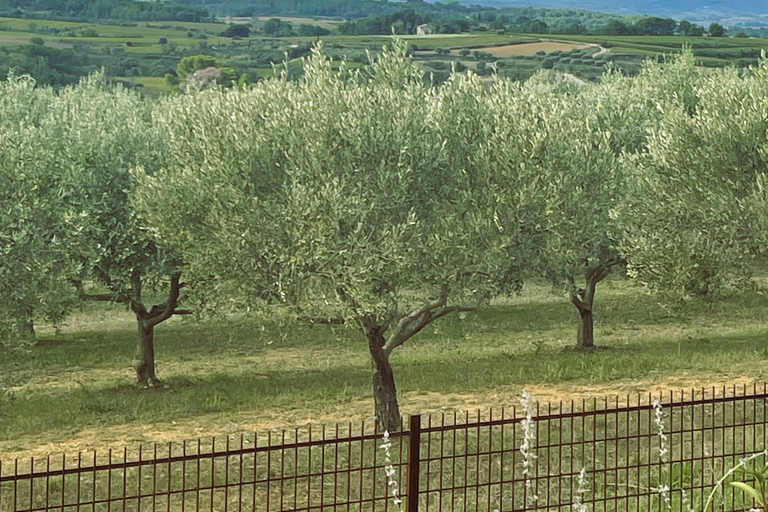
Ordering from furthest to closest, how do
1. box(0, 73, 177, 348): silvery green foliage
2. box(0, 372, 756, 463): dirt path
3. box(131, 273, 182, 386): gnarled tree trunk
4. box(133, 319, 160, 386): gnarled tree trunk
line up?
box(133, 319, 160, 386): gnarled tree trunk
box(131, 273, 182, 386): gnarled tree trunk
box(0, 73, 177, 348): silvery green foliage
box(0, 372, 756, 463): dirt path

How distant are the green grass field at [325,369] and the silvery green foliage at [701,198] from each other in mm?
3411

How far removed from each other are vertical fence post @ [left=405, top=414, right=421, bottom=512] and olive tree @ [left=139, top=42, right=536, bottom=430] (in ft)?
50.6

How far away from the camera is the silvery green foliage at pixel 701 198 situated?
33.4m

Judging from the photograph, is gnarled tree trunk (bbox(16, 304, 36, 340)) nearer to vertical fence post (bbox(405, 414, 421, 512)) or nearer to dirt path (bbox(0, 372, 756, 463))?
dirt path (bbox(0, 372, 756, 463))

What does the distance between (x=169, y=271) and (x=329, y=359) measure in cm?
892

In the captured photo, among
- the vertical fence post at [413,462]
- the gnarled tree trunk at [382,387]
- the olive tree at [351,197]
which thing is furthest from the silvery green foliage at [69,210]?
the vertical fence post at [413,462]

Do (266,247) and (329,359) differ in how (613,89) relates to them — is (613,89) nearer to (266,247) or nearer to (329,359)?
(329,359)

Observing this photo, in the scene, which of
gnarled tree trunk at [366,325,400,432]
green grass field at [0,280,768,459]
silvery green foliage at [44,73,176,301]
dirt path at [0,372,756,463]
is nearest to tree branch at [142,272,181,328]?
silvery green foliage at [44,73,176,301]

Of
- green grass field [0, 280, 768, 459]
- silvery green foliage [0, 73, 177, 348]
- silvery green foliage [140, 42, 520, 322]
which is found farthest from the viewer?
green grass field [0, 280, 768, 459]

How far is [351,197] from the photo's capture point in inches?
1079

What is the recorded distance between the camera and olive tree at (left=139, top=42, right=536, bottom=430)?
2784cm

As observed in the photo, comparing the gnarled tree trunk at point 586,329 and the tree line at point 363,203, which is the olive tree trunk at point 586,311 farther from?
the tree line at point 363,203

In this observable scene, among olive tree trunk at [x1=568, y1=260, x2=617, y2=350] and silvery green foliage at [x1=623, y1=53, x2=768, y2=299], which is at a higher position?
silvery green foliage at [x1=623, y1=53, x2=768, y2=299]

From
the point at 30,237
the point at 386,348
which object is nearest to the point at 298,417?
the point at 386,348
